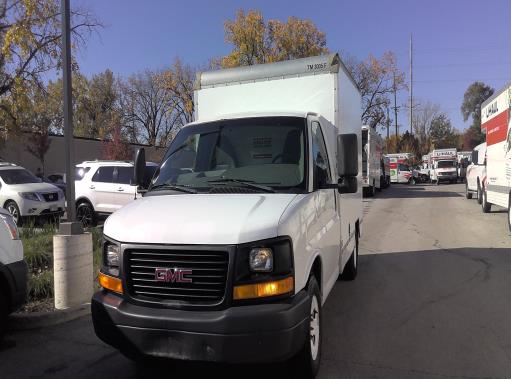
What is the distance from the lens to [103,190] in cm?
1404

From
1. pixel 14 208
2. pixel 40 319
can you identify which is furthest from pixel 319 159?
pixel 14 208

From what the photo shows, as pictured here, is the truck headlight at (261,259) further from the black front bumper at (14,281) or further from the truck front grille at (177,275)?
the black front bumper at (14,281)

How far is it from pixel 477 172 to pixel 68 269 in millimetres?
17185

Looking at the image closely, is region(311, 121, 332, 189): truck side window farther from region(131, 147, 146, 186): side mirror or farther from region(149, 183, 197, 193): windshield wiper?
region(131, 147, 146, 186): side mirror

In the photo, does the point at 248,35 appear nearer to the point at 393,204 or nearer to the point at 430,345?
the point at 393,204

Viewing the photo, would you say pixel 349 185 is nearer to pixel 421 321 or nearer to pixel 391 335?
pixel 391 335

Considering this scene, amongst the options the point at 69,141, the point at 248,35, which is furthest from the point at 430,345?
the point at 248,35

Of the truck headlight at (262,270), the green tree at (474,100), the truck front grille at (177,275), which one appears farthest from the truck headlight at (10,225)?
the green tree at (474,100)

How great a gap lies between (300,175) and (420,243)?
23.9 feet

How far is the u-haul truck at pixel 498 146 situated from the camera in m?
11.8

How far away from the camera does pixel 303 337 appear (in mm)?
3363

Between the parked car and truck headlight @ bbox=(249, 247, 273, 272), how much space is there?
9.58ft

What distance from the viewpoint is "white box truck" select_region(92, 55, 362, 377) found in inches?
127

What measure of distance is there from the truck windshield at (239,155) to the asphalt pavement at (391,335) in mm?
1638
